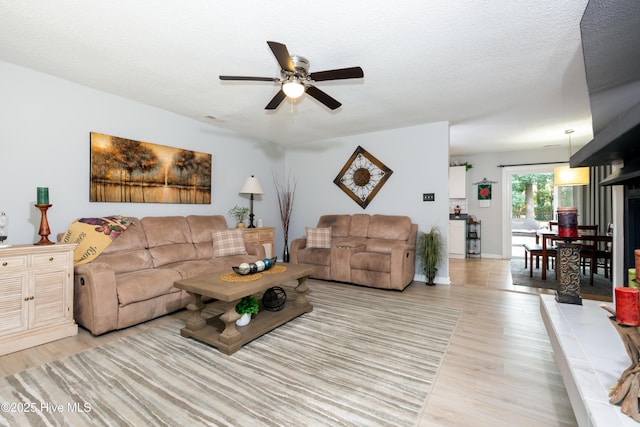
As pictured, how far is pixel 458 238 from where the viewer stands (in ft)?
21.5

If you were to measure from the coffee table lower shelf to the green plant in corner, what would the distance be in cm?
231

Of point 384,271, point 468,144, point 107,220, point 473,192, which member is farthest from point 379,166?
point 107,220

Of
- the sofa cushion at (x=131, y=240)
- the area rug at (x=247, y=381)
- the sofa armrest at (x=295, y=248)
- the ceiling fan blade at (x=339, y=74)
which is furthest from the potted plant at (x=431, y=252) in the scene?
the sofa cushion at (x=131, y=240)

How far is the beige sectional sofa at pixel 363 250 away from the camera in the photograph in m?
3.88

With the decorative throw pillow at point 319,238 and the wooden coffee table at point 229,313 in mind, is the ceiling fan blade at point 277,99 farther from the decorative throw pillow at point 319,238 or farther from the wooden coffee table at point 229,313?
the decorative throw pillow at point 319,238

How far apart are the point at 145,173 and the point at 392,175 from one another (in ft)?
12.0

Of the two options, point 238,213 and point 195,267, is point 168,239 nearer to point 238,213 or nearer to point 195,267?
point 195,267

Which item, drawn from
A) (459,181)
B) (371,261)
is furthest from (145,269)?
(459,181)

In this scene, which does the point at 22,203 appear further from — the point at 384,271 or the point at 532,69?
the point at 532,69

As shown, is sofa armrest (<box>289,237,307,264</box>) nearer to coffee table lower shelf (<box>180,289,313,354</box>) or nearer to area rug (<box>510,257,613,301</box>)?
coffee table lower shelf (<box>180,289,313,354</box>)

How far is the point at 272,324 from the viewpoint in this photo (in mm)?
2498

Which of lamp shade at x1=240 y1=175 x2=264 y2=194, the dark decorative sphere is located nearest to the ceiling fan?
the dark decorative sphere

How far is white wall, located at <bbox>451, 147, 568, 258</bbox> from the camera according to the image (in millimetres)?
6363

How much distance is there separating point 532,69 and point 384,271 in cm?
270
